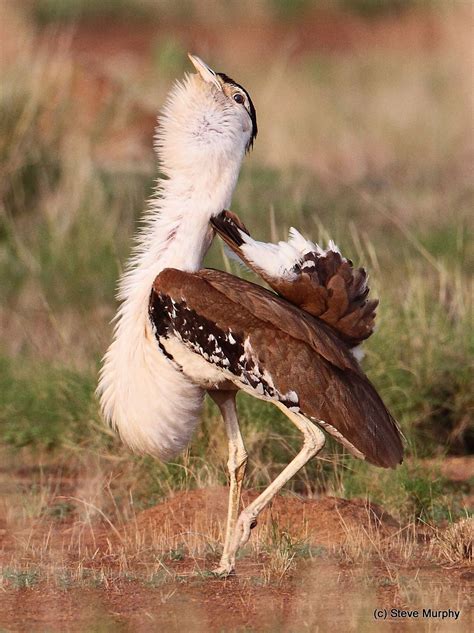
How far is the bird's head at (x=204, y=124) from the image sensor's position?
543cm

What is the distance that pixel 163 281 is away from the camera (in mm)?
5168

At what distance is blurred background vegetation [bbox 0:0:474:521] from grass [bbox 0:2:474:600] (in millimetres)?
18

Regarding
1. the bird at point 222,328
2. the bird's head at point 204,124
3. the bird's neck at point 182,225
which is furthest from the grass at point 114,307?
the bird's head at point 204,124

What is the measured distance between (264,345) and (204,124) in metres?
0.96

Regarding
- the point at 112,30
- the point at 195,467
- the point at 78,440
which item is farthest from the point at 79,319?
the point at 112,30

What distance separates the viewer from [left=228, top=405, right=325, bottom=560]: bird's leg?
206 inches

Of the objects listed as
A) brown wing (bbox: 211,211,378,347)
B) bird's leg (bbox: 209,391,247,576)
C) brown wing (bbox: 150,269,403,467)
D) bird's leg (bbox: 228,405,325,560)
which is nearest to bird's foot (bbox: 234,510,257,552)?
bird's leg (bbox: 228,405,325,560)

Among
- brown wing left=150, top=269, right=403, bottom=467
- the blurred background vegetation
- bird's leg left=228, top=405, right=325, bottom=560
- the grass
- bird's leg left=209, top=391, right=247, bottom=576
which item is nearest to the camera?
brown wing left=150, top=269, right=403, bottom=467

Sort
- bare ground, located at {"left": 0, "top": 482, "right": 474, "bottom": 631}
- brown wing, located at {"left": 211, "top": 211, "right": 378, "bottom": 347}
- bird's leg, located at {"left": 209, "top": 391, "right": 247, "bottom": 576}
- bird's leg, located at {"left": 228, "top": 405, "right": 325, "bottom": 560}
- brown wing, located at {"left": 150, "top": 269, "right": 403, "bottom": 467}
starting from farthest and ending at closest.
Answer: bird's leg, located at {"left": 209, "top": 391, "right": 247, "bottom": 576}, brown wing, located at {"left": 211, "top": 211, "right": 378, "bottom": 347}, bird's leg, located at {"left": 228, "top": 405, "right": 325, "bottom": 560}, brown wing, located at {"left": 150, "top": 269, "right": 403, "bottom": 467}, bare ground, located at {"left": 0, "top": 482, "right": 474, "bottom": 631}

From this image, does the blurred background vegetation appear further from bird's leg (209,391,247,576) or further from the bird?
the bird

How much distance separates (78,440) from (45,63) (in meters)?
4.84

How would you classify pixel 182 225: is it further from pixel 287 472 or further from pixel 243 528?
pixel 243 528

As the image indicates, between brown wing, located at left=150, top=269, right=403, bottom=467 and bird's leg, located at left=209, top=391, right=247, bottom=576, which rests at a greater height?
brown wing, located at left=150, top=269, right=403, bottom=467

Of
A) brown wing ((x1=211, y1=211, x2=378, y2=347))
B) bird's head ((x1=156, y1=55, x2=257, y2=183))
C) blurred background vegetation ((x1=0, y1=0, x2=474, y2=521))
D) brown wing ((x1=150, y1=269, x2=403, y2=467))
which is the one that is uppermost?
bird's head ((x1=156, y1=55, x2=257, y2=183))
